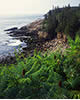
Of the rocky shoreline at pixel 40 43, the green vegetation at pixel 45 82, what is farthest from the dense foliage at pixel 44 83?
the rocky shoreline at pixel 40 43

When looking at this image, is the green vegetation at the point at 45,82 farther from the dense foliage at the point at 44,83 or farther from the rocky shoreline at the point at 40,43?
the rocky shoreline at the point at 40,43

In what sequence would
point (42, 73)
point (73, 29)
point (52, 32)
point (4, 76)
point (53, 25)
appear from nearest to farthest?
point (4, 76) → point (42, 73) → point (73, 29) → point (52, 32) → point (53, 25)

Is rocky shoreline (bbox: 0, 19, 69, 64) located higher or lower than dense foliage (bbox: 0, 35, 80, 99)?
lower

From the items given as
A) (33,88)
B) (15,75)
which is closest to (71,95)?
(33,88)

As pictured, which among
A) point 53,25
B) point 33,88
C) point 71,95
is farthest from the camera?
point 53,25

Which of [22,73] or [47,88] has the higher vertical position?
[22,73]

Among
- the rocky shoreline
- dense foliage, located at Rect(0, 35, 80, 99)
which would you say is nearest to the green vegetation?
dense foliage, located at Rect(0, 35, 80, 99)

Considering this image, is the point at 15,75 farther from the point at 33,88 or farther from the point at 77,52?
the point at 77,52

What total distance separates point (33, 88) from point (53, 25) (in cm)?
4264

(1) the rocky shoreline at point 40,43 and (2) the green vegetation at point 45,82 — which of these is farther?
(1) the rocky shoreline at point 40,43

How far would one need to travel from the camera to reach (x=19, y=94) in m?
3.42

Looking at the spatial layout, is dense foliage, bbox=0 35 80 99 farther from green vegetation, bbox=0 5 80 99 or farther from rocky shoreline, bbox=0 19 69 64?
rocky shoreline, bbox=0 19 69 64

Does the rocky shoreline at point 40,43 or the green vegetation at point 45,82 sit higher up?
the green vegetation at point 45,82

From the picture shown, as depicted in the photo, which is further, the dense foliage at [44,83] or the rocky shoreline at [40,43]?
the rocky shoreline at [40,43]
